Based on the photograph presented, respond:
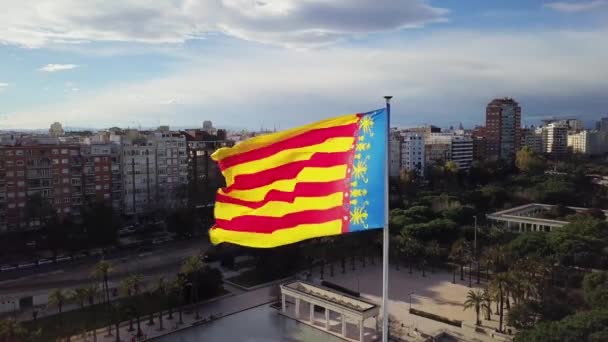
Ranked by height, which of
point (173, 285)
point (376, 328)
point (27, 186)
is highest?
point (27, 186)

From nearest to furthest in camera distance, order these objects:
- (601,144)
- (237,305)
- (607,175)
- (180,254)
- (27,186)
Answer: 1. (237,305)
2. (180,254)
3. (27,186)
4. (607,175)
5. (601,144)

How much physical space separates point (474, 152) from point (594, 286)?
90.3 metres


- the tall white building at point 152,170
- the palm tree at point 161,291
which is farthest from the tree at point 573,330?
the tall white building at point 152,170

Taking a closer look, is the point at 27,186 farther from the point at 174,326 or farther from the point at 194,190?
the point at 174,326

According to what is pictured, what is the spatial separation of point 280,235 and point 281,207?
0.55 m

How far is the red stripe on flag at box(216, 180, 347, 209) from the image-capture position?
33.7ft

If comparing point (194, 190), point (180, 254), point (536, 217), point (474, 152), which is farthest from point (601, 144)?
point (180, 254)

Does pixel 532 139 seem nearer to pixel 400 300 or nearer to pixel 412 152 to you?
pixel 412 152

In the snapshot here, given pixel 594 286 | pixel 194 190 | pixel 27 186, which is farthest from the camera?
pixel 194 190

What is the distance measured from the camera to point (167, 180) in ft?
213

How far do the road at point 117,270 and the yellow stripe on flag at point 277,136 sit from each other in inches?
1184

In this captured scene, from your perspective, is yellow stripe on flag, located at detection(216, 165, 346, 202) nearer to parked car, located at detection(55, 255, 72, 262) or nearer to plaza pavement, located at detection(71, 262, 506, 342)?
plaza pavement, located at detection(71, 262, 506, 342)

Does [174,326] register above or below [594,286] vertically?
below

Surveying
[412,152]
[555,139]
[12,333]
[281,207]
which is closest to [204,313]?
[12,333]
